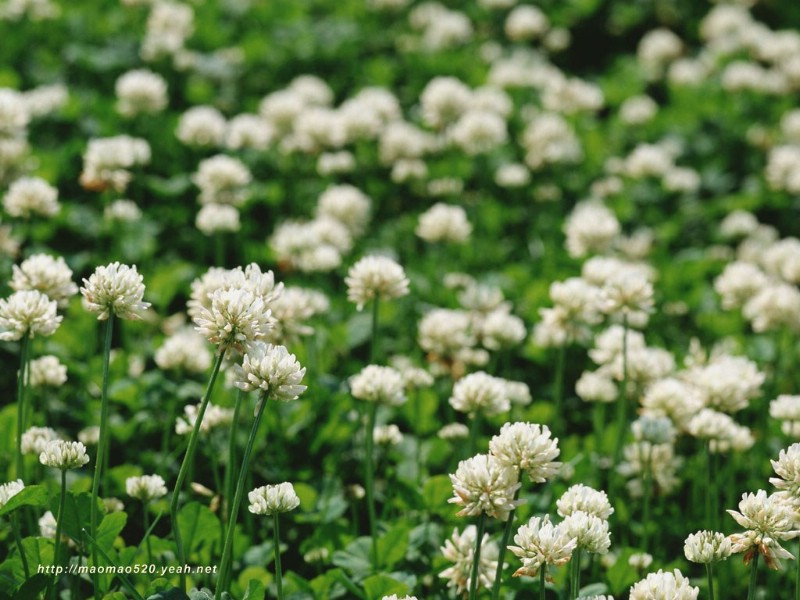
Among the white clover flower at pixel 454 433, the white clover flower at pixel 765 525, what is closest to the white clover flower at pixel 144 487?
the white clover flower at pixel 454 433

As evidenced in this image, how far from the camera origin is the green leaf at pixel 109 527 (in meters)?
2.08

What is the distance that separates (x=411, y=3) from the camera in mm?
6461

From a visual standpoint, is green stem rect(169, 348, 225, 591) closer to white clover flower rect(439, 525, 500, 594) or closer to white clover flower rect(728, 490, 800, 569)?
white clover flower rect(439, 525, 500, 594)

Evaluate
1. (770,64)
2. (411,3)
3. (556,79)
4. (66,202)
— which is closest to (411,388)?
(66,202)

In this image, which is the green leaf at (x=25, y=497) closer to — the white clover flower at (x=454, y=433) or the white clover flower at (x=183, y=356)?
the white clover flower at (x=183, y=356)

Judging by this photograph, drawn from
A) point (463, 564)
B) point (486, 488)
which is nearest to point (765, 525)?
point (486, 488)

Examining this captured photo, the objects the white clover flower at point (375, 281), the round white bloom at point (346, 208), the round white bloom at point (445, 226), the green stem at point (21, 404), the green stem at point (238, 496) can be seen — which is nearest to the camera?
the green stem at point (238, 496)

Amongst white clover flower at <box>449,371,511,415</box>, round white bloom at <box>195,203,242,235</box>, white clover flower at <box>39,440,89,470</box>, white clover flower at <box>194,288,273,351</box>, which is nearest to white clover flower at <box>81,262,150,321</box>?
white clover flower at <box>194,288,273,351</box>

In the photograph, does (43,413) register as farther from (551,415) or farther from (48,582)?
(551,415)

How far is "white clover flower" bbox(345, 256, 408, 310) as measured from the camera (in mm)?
2582

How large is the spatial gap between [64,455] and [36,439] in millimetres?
507

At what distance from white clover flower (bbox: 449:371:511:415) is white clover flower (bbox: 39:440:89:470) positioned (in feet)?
2.88

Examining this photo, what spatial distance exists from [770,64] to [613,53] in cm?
100

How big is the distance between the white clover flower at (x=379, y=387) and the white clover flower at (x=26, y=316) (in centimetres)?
72
